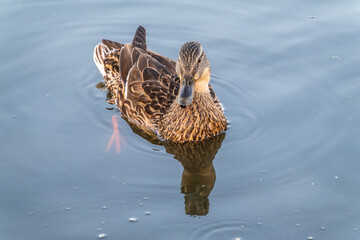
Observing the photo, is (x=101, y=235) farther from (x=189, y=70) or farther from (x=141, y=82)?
(x=141, y=82)

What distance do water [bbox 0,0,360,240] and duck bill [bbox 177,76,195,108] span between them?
28.6 inches

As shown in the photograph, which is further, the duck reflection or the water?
the duck reflection

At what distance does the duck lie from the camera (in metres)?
7.49

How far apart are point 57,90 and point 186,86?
2357mm

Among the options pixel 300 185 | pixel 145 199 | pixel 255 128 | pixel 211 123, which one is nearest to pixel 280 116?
pixel 255 128

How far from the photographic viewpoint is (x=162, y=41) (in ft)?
33.4

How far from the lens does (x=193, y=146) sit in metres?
7.91

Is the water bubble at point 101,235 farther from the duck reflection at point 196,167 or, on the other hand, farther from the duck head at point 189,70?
the duck head at point 189,70

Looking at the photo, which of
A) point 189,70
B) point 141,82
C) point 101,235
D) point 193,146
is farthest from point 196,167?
point 101,235

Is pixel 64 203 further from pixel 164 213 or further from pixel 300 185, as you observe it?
pixel 300 185

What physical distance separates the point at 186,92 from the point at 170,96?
83 cm

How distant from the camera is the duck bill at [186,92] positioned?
24.0 feet

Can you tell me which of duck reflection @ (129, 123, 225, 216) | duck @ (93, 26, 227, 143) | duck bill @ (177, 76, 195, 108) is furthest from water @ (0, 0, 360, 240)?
duck bill @ (177, 76, 195, 108)

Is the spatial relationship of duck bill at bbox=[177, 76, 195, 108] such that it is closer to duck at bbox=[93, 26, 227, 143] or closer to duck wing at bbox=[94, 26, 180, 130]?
duck at bbox=[93, 26, 227, 143]
